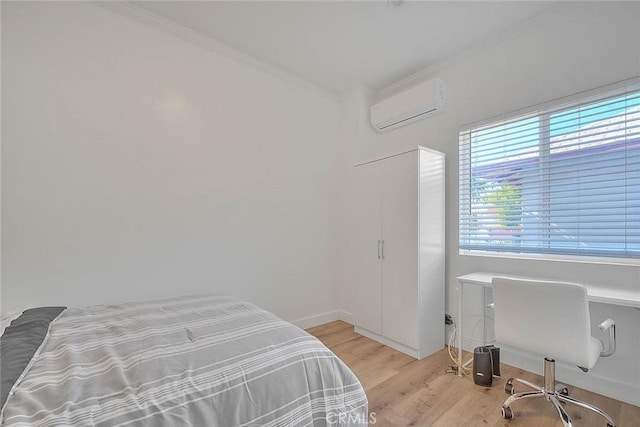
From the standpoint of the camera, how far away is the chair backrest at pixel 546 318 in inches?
60.9

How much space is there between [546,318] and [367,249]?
5.34 ft

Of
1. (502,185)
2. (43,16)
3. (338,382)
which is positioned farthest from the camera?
(502,185)

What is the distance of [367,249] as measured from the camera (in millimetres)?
3049

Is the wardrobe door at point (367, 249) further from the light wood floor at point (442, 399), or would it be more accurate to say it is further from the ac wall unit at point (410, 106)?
the ac wall unit at point (410, 106)

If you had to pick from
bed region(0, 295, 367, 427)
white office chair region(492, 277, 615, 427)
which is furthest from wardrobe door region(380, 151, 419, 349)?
bed region(0, 295, 367, 427)

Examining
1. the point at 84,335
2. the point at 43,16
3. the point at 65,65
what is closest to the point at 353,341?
the point at 84,335

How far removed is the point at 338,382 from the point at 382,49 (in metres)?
2.78

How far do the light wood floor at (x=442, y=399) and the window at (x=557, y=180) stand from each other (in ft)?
3.25

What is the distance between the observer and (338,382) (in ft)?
4.16

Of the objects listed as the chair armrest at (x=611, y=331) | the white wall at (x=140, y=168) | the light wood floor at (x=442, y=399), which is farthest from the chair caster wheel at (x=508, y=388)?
the white wall at (x=140, y=168)

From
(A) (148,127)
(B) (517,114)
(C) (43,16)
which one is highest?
(C) (43,16)

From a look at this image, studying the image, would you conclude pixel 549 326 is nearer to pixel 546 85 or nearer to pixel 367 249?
pixel 367 249

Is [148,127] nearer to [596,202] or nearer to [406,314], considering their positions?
[406,314]

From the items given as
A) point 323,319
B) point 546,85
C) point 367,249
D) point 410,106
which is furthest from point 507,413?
point 410,106
